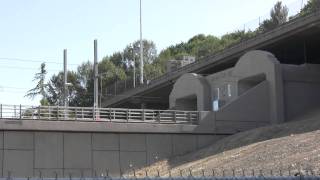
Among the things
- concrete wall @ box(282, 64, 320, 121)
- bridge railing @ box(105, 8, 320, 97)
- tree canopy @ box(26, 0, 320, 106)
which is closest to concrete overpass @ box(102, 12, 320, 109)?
bridge railing @ box(105, 8, 320, 97)

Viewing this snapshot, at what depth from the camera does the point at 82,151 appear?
129ft

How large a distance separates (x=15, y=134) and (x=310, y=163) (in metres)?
18.9

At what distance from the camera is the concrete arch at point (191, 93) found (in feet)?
191

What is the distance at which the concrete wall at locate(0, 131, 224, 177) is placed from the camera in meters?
37.0

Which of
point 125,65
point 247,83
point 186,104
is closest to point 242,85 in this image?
point 247,83

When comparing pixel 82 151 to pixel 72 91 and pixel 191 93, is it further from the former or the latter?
pixel 72 91

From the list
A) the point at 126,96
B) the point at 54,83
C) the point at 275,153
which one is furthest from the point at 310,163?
the point at 54,83

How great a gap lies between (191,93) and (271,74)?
41.9 feet

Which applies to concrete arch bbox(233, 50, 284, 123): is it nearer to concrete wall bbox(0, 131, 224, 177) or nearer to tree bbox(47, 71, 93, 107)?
concrete wall bbox(0, 131, 224, 177)

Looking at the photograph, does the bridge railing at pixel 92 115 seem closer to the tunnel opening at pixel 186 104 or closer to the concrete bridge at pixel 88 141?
the concrete bridge at pixel 88 141

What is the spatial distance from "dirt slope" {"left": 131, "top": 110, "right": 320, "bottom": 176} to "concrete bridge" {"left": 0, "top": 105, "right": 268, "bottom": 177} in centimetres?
141

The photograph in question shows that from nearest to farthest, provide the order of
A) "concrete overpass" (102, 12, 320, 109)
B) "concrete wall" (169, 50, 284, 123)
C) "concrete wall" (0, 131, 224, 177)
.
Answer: "concrete wall" (0, 131, 224, 177), "concrete wall" (169, 50, 284, 123), "concrete overpass" (102, 12, 320, 109)

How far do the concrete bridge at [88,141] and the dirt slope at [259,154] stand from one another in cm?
141

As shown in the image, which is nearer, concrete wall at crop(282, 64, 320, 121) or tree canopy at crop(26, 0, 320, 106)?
concrete wall at crop(282, 64, 320, 121)
